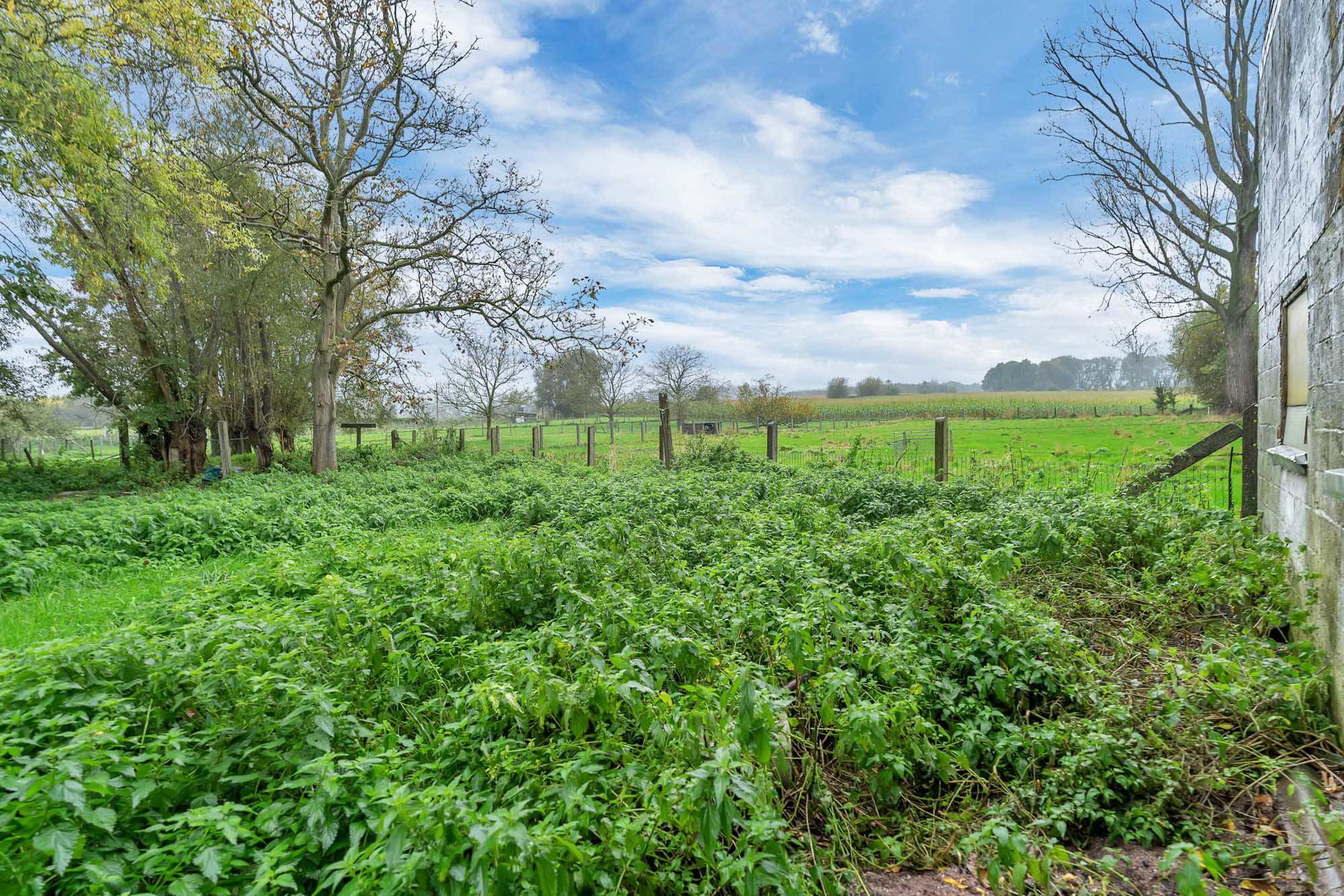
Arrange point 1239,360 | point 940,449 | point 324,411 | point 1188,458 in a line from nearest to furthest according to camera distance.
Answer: point 1188,458 → point 940,449 → point 324,411 → point 1239,360

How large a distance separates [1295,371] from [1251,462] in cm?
221

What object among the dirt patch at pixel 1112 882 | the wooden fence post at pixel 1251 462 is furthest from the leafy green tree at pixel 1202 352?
the dirt patch at pixel 1112 882

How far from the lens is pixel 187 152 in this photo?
1209 centimetres

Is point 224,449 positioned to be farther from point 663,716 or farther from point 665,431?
point 663,716

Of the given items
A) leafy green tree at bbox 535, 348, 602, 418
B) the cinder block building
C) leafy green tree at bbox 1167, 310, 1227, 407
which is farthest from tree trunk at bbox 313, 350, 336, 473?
leafy green tree at bbox 1167, 310, 1227, 407

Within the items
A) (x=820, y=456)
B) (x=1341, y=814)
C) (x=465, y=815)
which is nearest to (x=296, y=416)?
(x=820, y=456)

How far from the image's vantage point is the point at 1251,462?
21.1ft

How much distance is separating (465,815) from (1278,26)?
27.0ft

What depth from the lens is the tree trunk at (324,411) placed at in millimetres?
16688

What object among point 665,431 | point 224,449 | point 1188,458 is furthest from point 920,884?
point 224,449

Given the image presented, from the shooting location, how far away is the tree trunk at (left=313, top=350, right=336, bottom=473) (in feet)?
54.7

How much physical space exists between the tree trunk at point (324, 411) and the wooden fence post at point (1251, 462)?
60.3ft

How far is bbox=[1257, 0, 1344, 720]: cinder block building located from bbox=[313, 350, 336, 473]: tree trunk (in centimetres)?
1837

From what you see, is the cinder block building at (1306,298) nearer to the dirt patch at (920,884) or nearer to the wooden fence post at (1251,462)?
the wooden fence post at (1251,462)
